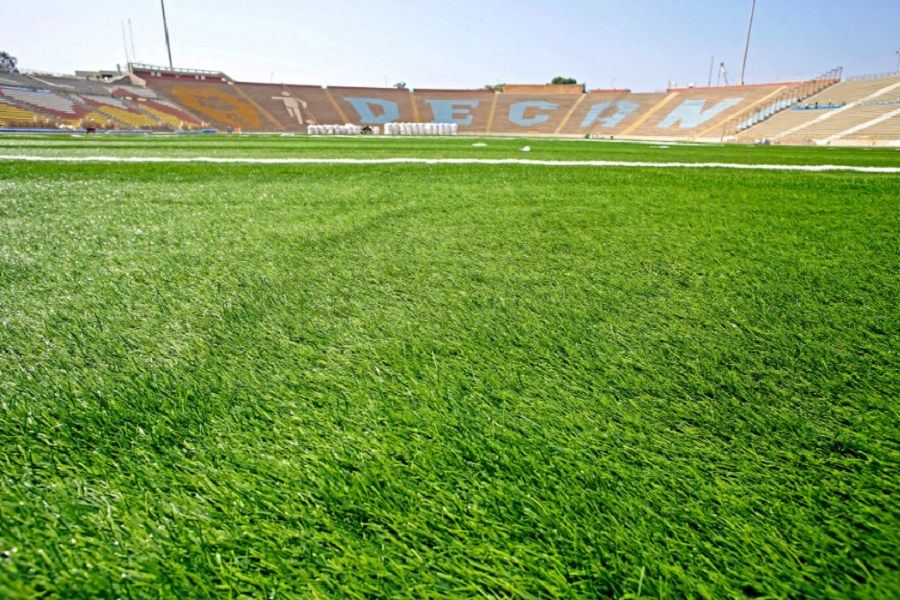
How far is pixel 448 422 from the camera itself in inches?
29.5

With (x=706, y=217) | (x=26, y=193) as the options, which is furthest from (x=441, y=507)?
(x=26, y=193)

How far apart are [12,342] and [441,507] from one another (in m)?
1.11

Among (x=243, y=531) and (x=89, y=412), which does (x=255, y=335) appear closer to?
(x=89, y=412)

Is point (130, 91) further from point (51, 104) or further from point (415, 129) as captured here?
point (415, 129)

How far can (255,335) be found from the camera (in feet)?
3.44

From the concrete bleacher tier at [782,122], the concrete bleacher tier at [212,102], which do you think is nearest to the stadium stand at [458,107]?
the concrete bleacher tier at [212,102]

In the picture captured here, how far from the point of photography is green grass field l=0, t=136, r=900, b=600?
502 mm

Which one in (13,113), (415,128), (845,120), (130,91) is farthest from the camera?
(130,91)

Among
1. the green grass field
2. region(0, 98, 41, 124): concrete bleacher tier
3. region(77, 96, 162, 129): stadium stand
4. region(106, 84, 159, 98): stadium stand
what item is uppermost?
region(106, 84, 159, 98): stadium stand

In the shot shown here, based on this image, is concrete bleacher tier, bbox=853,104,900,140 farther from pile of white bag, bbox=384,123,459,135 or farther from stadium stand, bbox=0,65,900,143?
pile of white bag, bbox=384,123,459,135

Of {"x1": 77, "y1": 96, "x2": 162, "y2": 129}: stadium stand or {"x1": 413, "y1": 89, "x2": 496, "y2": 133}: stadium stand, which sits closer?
{"x1": 77, "y1": 96, "x2": 162, "y2": 129}: stadium stand

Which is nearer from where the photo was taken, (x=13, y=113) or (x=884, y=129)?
(x=884, y=129)

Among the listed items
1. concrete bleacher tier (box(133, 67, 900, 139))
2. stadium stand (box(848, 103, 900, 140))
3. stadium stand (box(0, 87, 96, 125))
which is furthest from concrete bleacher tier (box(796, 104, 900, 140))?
stadium stand (box(0, 87, 96, 125))

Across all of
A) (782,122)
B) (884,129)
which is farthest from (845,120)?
(782,122)
